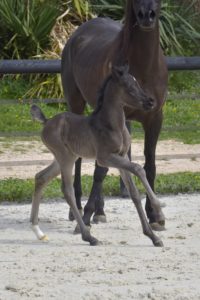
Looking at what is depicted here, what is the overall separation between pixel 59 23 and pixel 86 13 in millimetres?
428

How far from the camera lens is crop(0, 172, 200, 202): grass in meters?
10.4

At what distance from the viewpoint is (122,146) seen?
8.13 metres

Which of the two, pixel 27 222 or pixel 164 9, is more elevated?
pixel 27 222

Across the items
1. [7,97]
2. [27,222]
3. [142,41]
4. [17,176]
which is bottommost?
[7,97]

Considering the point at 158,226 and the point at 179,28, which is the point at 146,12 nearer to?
the point at 158,226

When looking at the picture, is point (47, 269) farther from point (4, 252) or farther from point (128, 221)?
point (128, 221)

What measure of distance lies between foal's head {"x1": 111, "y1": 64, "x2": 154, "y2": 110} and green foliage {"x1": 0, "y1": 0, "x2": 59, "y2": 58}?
840 cm

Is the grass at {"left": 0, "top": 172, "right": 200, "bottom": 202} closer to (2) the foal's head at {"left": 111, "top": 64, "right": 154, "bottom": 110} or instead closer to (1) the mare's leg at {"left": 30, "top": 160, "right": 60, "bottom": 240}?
(1) the mare's leg at {"left": 30, "top": 160, "right": 60, "bottom": 240}

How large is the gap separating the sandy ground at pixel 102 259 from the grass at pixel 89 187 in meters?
0.46

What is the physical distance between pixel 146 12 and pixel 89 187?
108 inches

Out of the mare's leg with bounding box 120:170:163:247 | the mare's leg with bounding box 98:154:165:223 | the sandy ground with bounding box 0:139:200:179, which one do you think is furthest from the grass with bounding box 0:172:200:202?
the mare's leg with bounding box 98:154:165:223

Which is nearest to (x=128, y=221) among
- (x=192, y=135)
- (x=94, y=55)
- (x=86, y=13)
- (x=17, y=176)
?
(x=94, y=55)

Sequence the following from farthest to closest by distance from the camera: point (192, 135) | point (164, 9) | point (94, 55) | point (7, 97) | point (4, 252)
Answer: point (164, 9), point (7, 97), point (192, 135), point (94, 55), point (4, 252)

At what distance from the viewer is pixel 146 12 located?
328 inches
